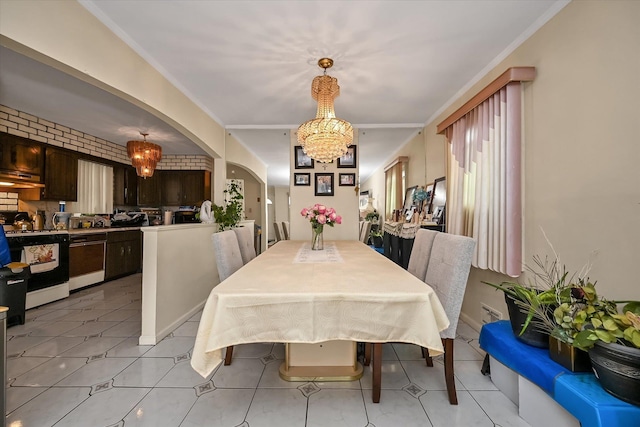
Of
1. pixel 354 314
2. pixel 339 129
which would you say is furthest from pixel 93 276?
pixel 354 314

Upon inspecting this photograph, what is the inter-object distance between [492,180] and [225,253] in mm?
2352

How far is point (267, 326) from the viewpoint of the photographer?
4.01 ft

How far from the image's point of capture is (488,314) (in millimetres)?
2609

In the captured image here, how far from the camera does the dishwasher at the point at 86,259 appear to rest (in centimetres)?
404

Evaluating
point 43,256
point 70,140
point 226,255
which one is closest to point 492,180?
point 226,255

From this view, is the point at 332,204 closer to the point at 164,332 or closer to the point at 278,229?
the point at 278,229

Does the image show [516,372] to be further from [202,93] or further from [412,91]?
[202,93]

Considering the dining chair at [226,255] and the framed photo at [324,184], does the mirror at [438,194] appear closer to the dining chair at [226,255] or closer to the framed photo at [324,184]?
the framed photo at [324,184]

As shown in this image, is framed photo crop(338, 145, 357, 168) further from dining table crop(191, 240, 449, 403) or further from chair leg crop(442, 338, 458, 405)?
dining table crop(191, 240, 449, 403)

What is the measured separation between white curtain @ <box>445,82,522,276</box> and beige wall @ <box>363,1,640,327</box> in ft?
0.27

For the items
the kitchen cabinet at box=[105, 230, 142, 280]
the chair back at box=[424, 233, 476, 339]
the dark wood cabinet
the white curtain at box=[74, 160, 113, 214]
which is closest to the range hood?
the dark wood cabinet

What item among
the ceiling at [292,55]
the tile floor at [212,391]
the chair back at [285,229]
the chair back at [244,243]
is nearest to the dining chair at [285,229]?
the chair back at [285,229]

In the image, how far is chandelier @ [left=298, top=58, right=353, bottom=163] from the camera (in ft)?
7.84

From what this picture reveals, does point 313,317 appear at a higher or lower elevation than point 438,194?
lower
